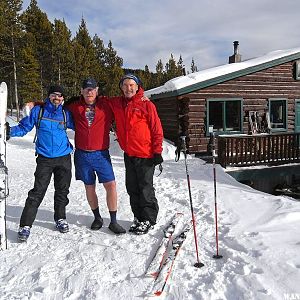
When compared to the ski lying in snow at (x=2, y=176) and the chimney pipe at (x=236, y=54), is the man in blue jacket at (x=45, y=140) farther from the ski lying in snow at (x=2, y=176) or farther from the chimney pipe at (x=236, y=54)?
the chimney pipe at (x=236, y=54)

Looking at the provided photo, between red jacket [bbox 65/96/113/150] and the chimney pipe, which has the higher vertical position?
the chimney pipe

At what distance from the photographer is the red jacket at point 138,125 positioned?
374 centimetres

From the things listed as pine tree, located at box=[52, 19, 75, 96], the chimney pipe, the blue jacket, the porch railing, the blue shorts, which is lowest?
the porch railing

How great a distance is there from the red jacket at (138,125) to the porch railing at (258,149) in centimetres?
592

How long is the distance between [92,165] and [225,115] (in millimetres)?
9944

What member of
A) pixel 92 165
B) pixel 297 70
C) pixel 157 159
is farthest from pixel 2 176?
pixel 297 70

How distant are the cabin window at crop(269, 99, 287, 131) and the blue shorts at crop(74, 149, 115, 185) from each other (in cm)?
1154

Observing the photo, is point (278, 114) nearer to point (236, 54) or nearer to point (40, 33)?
point (236, 54)

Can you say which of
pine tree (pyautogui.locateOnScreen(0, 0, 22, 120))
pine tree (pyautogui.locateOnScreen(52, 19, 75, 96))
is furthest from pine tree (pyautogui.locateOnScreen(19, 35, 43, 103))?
pine tree (pyautogui.locateOnScreen(52, 19, 75, 96))

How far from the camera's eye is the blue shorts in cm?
381

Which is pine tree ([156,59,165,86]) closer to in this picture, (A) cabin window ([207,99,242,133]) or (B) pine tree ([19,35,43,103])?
(B) pine tree ([19,35,43,103])

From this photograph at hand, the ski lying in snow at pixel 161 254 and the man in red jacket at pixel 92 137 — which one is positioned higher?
the man in red jacket at pixel 92 137

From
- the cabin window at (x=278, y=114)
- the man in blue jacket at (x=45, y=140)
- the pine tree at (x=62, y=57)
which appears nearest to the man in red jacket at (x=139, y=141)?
the man in blue jacket at (x=45, y=140)

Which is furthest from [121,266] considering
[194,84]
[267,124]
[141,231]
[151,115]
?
[267,124]
